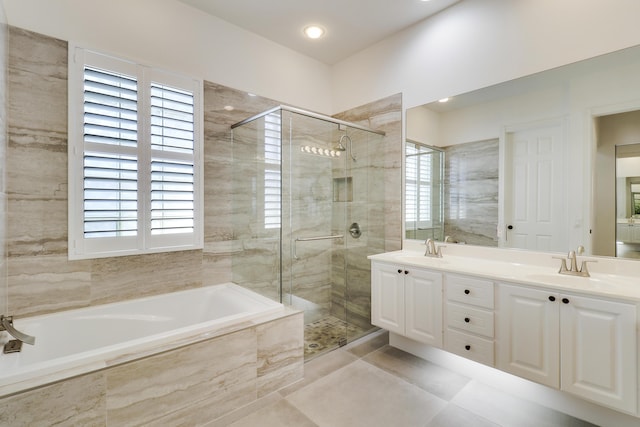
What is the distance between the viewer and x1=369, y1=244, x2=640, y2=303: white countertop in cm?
156

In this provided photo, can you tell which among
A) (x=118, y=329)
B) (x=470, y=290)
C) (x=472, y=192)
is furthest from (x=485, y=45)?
(x=118, y=329)

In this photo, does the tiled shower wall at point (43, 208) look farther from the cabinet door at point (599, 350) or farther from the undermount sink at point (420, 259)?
the cabinet door at point (599, 350)

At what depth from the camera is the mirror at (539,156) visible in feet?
5.85

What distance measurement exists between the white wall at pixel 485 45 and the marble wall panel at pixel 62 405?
310 centimetres

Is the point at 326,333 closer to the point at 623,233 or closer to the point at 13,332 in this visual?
the point at 13,332

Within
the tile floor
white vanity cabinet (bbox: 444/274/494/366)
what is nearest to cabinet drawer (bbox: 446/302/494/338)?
white vanity cabinet (bbox: 444/274/494/366)

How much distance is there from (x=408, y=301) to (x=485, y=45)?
2.12m

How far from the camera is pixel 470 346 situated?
1.97m

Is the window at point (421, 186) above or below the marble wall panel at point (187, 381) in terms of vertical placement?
above

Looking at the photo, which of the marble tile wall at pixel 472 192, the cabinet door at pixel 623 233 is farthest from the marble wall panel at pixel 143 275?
the cabinet door at pixel 623 233

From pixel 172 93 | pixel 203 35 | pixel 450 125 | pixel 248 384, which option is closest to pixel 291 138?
pixel 172 93

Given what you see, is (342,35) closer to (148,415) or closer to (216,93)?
(216,93)

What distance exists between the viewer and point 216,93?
264 centimetres

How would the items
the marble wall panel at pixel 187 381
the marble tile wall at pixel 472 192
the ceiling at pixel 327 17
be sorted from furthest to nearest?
the ceiling at pixel 327 17, the marble tile wall at pixel 472 192, the marble wall panel at pixel 187 381
